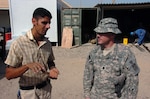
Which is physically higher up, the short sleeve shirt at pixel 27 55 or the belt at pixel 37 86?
the short sleeve shirt at pixel 27 55

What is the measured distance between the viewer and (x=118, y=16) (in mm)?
21750

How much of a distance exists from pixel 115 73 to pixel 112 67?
0.08 meters

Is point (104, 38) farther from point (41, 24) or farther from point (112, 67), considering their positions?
point (41, 24)

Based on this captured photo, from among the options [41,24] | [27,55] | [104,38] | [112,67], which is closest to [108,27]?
[104,38]

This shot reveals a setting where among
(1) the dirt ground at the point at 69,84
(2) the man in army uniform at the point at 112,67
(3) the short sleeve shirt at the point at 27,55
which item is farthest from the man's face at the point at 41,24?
(1) the dirt ground at the point at 69,84

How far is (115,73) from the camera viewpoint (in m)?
2.72

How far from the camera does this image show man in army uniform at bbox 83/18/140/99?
8.79 feet

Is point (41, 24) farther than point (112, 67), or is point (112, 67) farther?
point (112, 67)

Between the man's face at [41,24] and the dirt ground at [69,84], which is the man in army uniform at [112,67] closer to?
the man's face at [41,24]

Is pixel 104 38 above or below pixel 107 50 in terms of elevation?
above

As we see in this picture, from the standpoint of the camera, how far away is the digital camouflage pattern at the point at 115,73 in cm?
268

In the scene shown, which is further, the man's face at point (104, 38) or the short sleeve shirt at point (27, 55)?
the man's face at point (104, 38)

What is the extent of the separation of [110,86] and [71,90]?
11.2 feet

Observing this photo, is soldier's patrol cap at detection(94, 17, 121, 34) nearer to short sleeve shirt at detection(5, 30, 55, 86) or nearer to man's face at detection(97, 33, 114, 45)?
man's face at detection(97, 33, 114, 45)
